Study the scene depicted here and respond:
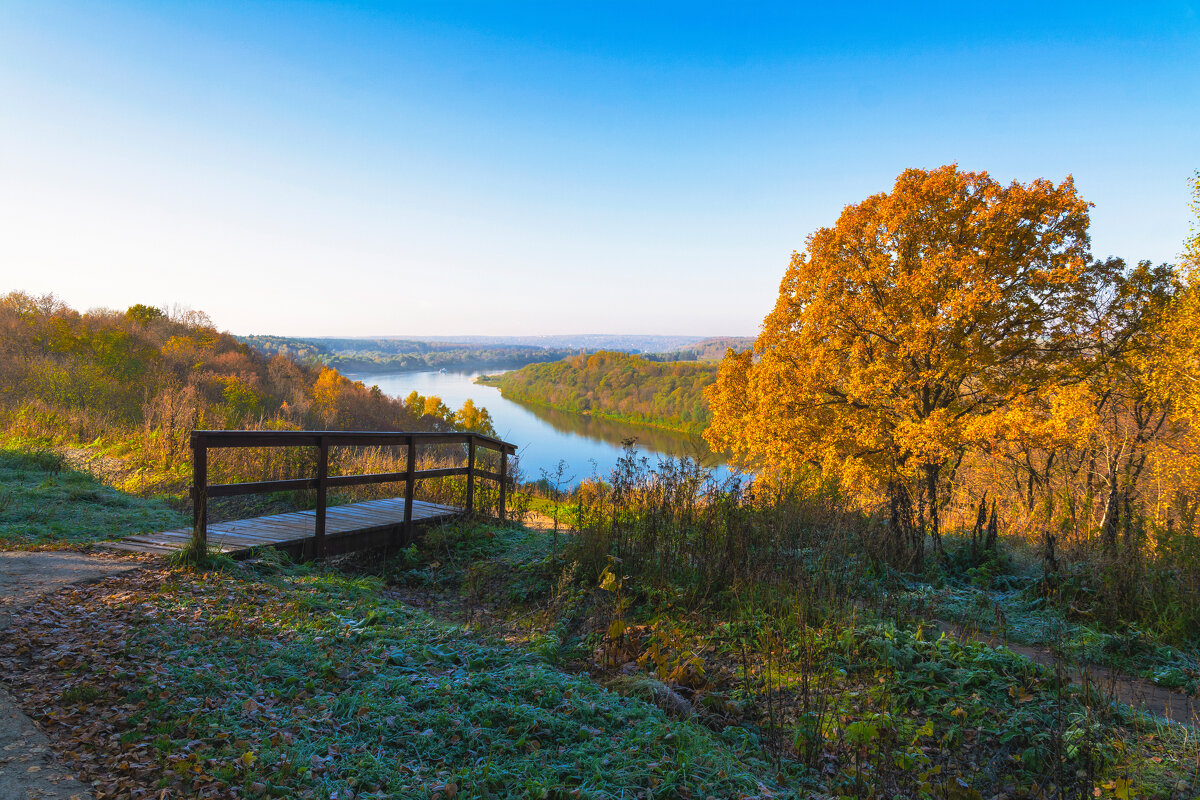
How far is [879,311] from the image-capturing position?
42.5 feet

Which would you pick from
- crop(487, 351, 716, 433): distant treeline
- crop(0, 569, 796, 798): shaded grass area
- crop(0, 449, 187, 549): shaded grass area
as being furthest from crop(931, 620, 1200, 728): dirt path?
crop(487, 351, 716, 433): distant treeline

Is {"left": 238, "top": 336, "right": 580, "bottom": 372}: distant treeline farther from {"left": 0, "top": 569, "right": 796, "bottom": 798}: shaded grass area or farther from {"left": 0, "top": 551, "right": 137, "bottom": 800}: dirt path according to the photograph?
{"left": 0, "top": 569, "right": 796, "bottom": 798}: shaded grass area

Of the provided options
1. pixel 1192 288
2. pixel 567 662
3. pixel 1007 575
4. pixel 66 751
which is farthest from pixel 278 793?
pixel 1192 288

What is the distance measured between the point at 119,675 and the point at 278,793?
1.39 m

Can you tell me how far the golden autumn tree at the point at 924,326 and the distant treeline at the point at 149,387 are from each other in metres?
11.8

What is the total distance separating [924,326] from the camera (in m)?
11.5

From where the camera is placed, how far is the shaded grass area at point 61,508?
18.9ft

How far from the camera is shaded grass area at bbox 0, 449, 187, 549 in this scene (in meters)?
5.77

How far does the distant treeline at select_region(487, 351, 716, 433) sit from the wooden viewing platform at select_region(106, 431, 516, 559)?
65.9 metres

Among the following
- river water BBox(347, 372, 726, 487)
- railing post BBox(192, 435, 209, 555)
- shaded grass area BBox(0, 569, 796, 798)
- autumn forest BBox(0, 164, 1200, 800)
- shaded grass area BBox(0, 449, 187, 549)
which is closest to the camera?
shaded grass area BBox(0, 569, 796, 798)

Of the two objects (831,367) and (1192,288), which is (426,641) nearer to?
(831,367)

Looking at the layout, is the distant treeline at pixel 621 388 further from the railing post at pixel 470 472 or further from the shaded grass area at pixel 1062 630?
the shaded grass area at pixel 1062 630

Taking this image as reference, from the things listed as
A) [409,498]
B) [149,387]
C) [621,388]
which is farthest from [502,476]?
[621,388]

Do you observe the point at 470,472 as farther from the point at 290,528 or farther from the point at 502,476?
the point at 290,528
